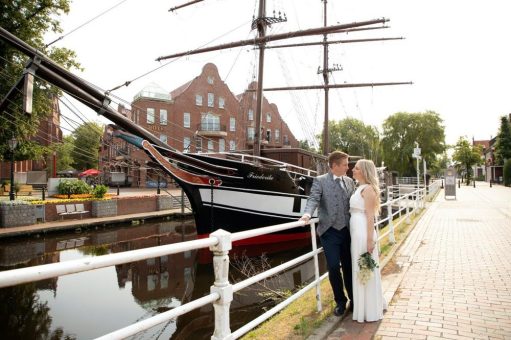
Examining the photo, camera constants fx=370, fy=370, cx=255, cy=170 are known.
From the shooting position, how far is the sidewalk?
383 cm

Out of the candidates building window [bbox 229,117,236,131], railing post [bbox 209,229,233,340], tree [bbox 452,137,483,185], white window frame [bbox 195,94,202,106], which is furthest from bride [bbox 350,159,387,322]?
tree [bbox 452,137,483,185]

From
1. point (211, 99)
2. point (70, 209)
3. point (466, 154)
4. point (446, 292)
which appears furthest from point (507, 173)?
point (446, 292)

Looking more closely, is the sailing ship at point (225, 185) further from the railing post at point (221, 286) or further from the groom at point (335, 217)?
the railing post at point (221, 286)

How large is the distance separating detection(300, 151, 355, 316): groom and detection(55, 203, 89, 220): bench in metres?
17.0

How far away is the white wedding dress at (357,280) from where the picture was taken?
3.99 m

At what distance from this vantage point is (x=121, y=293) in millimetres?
8336

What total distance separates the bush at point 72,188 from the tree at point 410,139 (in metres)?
46.3

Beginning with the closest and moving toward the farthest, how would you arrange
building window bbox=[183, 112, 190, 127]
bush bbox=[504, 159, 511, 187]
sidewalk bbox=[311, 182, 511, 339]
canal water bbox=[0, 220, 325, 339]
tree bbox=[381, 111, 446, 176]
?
sidewalk bbox=[311, 182, 511, 339]
canal water bbox=[0, 220, 325, 339]
bush bbox=[504, 159, 511, 187]
building window bbox=[183, 112, 190, 127]
tree bbox=[381, 111, 446, 176]

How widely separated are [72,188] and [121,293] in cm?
1603

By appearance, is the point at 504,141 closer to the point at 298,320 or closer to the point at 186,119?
the point at 186,119

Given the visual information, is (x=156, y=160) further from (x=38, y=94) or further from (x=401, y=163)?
(x=401, y=163)

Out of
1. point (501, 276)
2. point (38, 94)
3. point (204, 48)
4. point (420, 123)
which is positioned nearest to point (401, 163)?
point (420, 123)

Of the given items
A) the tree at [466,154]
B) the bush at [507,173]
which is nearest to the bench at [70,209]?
the bush at [507,173]

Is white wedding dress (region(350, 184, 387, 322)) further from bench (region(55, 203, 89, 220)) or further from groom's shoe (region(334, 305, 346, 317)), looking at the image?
bench (region(55, 203, 89, 220))
